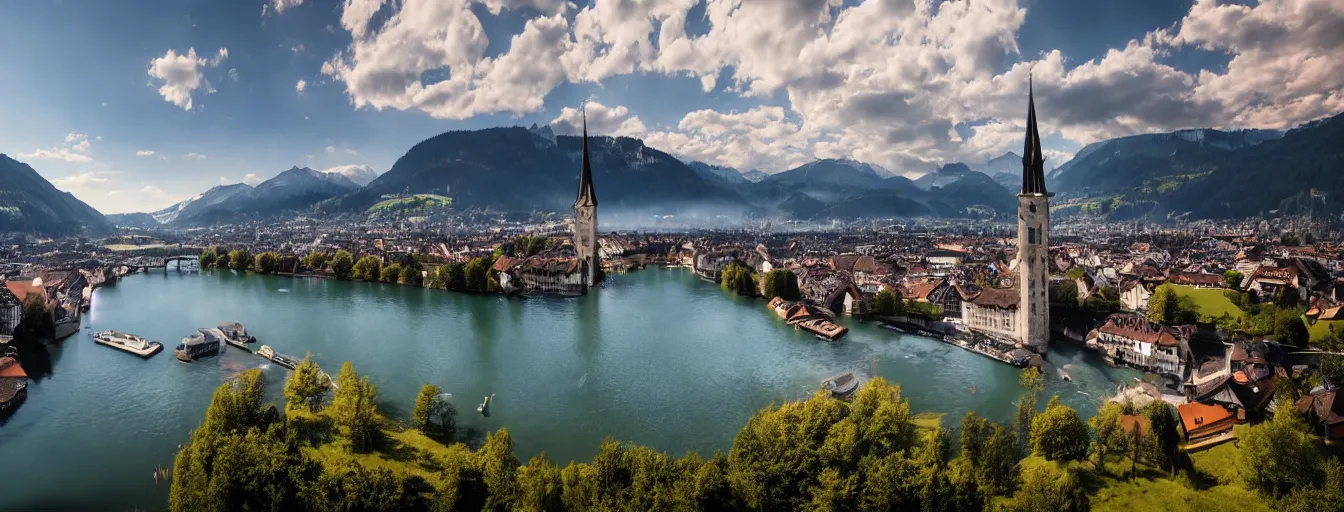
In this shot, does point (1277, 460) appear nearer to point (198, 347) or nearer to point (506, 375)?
point (506, 375)

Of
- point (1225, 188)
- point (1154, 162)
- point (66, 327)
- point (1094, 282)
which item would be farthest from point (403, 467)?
point (1154, 162)

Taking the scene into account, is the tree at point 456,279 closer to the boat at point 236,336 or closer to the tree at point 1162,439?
the boat at point 236,336

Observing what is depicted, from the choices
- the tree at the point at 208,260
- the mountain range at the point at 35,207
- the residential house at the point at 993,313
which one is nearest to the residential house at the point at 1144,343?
the residential house at the point at 993,313

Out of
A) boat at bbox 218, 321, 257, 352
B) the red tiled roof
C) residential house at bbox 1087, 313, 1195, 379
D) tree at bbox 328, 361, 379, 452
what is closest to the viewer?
tree at bbox 328, 361, 379, 452

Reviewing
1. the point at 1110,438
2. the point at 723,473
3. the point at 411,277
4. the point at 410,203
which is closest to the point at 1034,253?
the point at 1110,438

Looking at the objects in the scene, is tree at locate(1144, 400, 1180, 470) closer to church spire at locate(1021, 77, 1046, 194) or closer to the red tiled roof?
church spire at locate(1021, 77, 1046, 194)

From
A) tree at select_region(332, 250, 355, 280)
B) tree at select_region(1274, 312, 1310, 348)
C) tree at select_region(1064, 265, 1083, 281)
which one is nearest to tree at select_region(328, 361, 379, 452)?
tree at select_region(1274, 312, 1310, 348)
